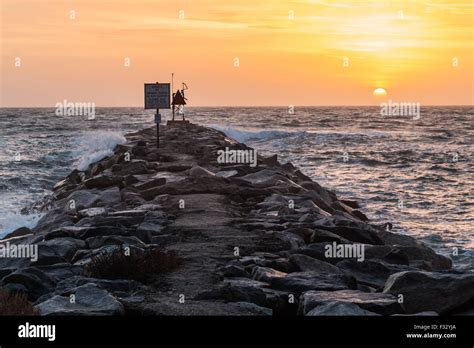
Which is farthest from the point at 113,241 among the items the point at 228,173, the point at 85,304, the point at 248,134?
the point at 248,134

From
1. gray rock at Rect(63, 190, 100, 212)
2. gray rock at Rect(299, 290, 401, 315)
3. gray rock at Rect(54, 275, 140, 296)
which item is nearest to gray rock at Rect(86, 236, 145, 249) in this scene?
gray rock at Rect(54, 275, 140, 296)

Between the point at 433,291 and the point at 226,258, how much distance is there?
268cm

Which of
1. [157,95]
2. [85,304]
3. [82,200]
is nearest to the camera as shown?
[85,304]

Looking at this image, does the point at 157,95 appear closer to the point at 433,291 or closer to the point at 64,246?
the point at 64,246

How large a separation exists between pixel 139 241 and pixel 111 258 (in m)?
1.47

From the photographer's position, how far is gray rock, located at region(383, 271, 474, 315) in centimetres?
772

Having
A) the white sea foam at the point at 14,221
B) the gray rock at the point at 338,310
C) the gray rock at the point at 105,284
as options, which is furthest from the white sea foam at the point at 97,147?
the gray rock at the point at 338,310

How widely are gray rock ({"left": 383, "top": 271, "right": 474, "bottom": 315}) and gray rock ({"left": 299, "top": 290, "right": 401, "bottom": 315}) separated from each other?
0.63 feet

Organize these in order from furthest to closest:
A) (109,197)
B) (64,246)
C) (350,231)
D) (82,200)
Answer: (82,200) < (109,197) < (350,231) < (64,246)

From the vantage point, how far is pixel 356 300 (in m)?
7.59

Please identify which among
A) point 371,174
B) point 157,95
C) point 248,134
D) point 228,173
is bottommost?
point 371,174

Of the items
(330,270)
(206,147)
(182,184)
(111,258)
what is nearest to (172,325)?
(111,258)

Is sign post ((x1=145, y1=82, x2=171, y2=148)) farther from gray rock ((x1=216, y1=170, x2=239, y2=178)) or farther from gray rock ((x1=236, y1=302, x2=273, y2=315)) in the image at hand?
gray rock ((x1=236, y1=302, x2=273, y2=315))

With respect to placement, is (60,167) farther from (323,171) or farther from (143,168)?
(143,168)
